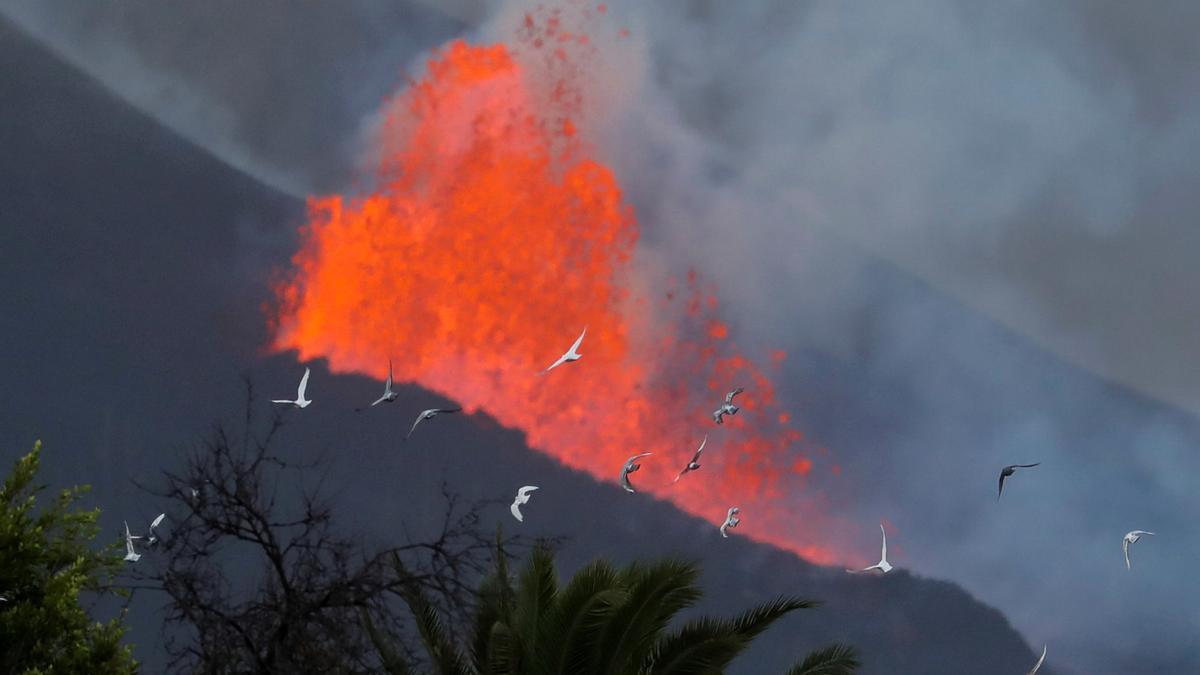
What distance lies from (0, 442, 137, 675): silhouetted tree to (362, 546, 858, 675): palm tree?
313 centimetres

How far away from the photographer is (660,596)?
18.2m

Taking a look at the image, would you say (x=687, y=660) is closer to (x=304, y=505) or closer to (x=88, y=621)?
(x=304, y=505)

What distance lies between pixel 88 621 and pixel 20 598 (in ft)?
2.74

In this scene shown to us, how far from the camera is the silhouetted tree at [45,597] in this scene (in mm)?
16609

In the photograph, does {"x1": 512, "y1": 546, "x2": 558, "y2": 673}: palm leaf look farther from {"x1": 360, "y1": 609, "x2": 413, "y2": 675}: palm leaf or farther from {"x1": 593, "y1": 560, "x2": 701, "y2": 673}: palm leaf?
{"x1": 360, "y1": 609, "x2": 413, "y2": 675}: palm leaf

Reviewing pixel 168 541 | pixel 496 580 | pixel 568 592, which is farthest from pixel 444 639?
pixel 168 541

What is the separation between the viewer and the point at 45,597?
16.8m

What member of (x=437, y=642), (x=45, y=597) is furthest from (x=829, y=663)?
(x=45, y=597)

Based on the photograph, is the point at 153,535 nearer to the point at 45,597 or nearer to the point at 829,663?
Answer: the point at 45,597

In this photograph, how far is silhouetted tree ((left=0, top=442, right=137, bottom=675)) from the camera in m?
16.6

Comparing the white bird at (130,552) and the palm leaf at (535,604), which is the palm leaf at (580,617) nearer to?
the palm leaf at (535,604)

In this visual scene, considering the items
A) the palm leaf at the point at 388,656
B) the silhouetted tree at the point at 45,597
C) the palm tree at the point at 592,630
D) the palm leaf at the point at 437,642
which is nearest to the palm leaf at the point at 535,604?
the palm tree at the point at 592,630

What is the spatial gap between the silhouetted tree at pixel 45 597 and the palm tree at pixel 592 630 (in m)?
3.13

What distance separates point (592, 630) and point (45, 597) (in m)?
6.45
